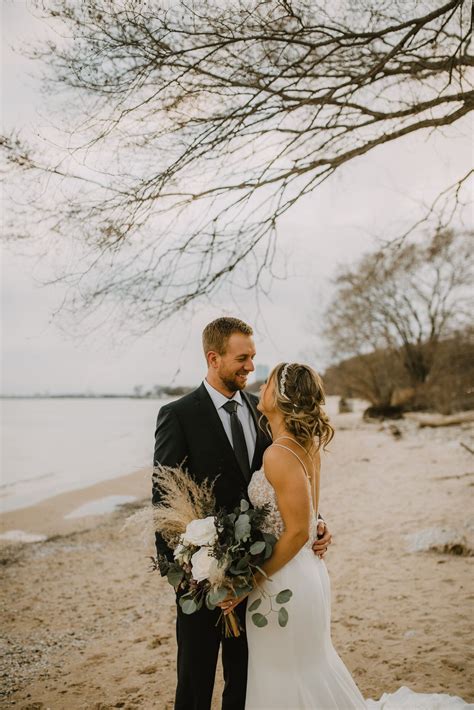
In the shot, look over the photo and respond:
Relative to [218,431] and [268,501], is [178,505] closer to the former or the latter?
[268,501]

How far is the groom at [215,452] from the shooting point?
2.81 metres

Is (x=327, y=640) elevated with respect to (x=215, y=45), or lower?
lower

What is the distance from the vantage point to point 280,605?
8.84 ft

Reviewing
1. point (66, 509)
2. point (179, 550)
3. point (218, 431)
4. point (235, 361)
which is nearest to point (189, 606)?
point (179, 550)

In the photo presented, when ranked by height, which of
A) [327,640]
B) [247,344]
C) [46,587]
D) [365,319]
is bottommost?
[46,587]

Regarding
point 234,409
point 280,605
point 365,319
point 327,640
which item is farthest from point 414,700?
point 365,319

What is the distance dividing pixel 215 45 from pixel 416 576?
223 inches

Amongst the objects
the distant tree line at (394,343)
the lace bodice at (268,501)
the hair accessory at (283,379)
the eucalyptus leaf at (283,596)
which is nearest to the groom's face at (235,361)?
the hair accessory at (283,379)

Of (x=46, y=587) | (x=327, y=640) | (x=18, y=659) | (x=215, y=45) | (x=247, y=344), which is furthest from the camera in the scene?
(x=46, y=587)

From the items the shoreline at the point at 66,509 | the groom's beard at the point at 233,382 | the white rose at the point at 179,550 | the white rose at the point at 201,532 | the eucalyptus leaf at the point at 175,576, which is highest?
the groom's beard at the point at 233,382

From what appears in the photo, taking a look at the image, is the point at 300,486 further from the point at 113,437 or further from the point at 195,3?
the point at 113,437

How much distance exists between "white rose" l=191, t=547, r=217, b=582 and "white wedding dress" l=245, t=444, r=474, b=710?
41 centimetres

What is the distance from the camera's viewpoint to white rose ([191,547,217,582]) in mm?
2359

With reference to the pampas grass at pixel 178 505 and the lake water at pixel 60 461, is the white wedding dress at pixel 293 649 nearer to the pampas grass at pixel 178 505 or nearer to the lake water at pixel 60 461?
the pampas grass at pixel 178 505
